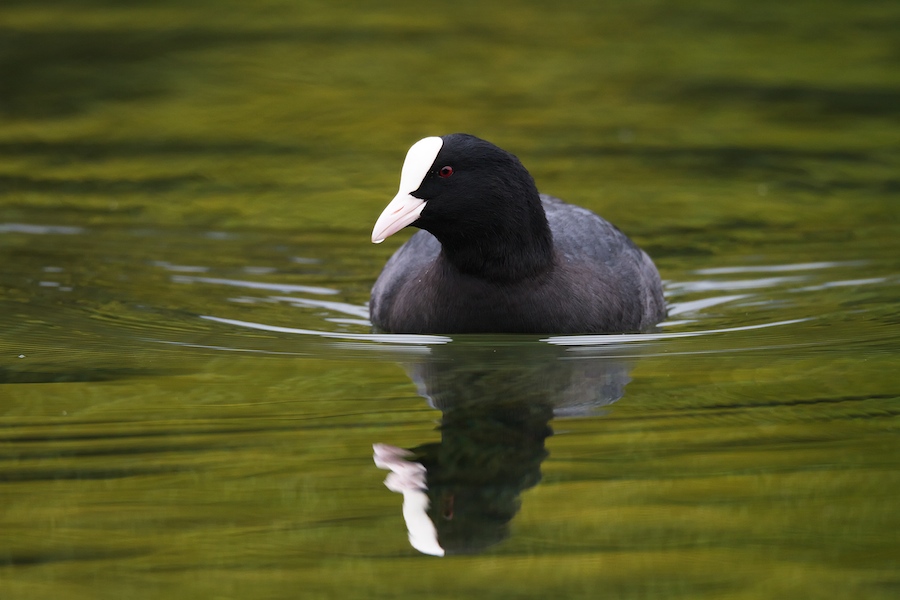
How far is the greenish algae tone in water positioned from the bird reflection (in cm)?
2

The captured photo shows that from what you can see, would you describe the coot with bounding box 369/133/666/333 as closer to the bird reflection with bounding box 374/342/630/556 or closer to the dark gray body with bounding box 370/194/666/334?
the dark gray body with bounding box 370/194/666/334

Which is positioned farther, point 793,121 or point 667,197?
point 793,121

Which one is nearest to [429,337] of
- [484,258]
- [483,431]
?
[484,258]

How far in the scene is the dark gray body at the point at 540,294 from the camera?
234 inches

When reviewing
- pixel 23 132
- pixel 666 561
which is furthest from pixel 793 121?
pixel 666 561

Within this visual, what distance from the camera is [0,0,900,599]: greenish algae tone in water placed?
11.7 feet

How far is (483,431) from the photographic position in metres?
4.45

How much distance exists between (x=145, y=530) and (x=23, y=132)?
7.83 m

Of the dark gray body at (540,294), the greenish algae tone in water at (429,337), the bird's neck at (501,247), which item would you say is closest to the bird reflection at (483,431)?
the greenish algae tone in water at (429,337)

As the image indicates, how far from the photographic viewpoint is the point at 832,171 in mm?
9891

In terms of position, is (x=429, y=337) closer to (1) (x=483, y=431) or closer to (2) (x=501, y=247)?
(2) (x=501, y=247)

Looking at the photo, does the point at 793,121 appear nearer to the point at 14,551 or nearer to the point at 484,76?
the point at 484,76

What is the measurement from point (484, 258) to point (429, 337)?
0.38 m

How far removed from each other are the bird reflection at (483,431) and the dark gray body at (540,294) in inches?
8.4
